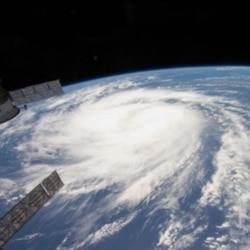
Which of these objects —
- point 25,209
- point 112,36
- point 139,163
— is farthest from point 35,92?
point 139,163

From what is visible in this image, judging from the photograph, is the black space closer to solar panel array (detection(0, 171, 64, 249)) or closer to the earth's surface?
solar panel array (detection(0, 171, 64, 249))

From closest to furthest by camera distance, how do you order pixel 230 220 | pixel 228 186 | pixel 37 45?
pixel 37 45
pixel 230 220
pixel 228 186

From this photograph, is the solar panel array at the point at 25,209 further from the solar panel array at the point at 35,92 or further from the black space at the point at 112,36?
the black space at the point at 112,36

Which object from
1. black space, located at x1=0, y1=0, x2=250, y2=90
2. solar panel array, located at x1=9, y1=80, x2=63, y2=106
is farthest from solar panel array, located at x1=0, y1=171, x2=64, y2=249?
black space, located at x1=0, y1=0, x2=250, y2=90

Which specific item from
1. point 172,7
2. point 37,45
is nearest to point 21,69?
point 37,45

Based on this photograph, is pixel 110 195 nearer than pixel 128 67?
No

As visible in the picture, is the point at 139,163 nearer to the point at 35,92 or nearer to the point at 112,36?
the point at 35,92

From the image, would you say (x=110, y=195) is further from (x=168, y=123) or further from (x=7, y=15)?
(x=7, y=15)
